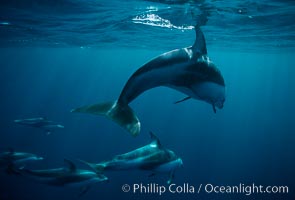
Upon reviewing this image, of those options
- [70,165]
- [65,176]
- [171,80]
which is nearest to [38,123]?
[70,165]

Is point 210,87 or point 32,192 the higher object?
point 210,87

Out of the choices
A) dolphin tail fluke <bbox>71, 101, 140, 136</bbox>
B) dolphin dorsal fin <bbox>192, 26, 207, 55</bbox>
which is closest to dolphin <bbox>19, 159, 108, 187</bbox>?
dolphin tail fluke <bbox>71, 101, 140, 136</bbox>

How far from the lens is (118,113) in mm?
5430

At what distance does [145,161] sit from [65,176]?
9.84 feet

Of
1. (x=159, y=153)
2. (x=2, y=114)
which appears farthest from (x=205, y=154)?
(x=2, y=114)

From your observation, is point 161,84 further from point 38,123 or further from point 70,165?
point 38,123

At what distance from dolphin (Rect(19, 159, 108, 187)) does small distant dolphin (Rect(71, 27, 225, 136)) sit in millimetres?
4410

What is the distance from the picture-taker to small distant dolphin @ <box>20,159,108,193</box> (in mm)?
9070

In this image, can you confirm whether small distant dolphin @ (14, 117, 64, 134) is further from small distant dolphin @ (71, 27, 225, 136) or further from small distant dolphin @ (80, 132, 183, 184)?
small distant dolphin @ (71, 27, 225, 136)

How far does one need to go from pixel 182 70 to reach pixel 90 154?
34394mm

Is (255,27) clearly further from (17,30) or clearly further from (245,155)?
(245,155)

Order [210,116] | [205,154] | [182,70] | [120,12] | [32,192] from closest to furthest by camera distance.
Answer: [182,70] < [120,12] < [32,192] < [205,154] < [210,116]

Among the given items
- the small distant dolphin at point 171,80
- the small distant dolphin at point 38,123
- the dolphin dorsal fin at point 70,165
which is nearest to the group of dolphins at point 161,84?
the small distant dolphin at point 171,80

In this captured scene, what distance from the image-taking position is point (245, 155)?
42.6 m
